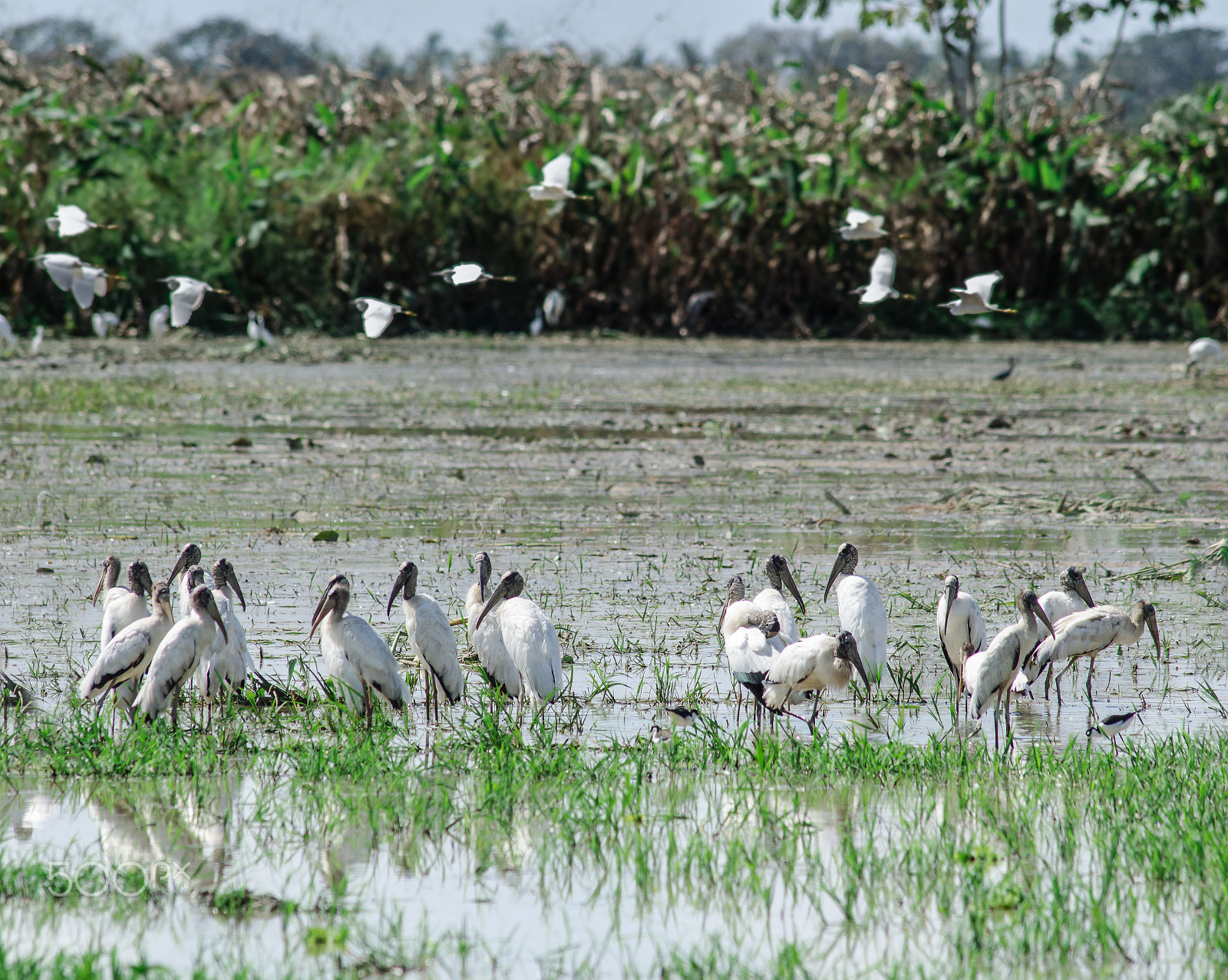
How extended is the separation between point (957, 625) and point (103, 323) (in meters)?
15.8

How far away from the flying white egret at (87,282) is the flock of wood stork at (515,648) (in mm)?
4678

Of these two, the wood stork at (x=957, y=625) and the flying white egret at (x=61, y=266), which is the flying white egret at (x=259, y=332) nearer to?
the flying white egret at (x=61, y=266)

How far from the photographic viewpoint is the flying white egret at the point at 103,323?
19.9m

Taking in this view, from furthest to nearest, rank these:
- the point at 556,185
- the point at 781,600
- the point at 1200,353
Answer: the point at 1200,353
the point at 556,185
the point at 781,600

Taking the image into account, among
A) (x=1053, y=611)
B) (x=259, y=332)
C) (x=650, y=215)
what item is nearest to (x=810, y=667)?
(x=1053, y=611)

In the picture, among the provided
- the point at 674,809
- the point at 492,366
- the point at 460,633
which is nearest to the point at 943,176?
the point at 492,366

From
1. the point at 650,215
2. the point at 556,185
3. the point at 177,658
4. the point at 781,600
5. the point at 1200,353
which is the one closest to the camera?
the point at 177,658

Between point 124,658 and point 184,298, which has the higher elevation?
point 184,298

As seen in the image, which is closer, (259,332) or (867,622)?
(867,622)

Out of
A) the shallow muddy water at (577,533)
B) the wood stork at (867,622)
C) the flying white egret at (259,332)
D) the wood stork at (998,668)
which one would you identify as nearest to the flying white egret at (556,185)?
the shallow muddy water at (577,533)

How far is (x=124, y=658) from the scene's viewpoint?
5.36 meters

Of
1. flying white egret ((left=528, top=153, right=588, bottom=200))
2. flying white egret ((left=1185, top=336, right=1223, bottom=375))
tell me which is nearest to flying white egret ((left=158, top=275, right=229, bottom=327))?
flying white egret ((left=528, top=153, right=588, bottom=200))

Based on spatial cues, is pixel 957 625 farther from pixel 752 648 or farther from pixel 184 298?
pixel 184 298

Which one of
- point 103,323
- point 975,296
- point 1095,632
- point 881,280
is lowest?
point 1095,632
